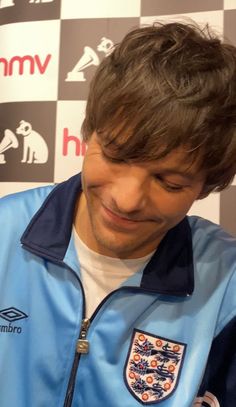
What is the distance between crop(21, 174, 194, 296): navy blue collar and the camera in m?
0.70

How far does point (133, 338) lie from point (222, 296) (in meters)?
0.14

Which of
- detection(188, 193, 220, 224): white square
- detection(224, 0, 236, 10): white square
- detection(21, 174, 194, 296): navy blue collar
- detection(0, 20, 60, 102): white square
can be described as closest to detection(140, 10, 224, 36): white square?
detection(224, 0, 236, 10): white square

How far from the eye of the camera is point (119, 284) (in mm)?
702

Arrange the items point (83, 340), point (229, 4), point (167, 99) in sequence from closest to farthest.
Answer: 1. point (167, 99)
2. point (83, 340)
3. point (229, 4)

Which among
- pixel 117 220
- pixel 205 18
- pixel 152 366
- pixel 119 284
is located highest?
pixel 205 18

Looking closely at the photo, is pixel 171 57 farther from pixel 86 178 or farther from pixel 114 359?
pixel 114 359

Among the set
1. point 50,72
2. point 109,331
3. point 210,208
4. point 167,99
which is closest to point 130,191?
point 167,99

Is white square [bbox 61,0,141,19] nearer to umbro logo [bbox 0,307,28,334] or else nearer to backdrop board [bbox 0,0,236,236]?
backdrop board [bbox 0,0,236,236]

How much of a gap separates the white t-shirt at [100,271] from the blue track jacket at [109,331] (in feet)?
0.05

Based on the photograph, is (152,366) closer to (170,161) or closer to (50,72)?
(170,161)

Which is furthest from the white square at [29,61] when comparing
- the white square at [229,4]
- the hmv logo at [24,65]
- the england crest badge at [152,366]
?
the england crest badge at [152,366]

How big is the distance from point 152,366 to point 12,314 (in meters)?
0.21

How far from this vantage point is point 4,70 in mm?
1048

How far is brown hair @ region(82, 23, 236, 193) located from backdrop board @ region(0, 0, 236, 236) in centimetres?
41
